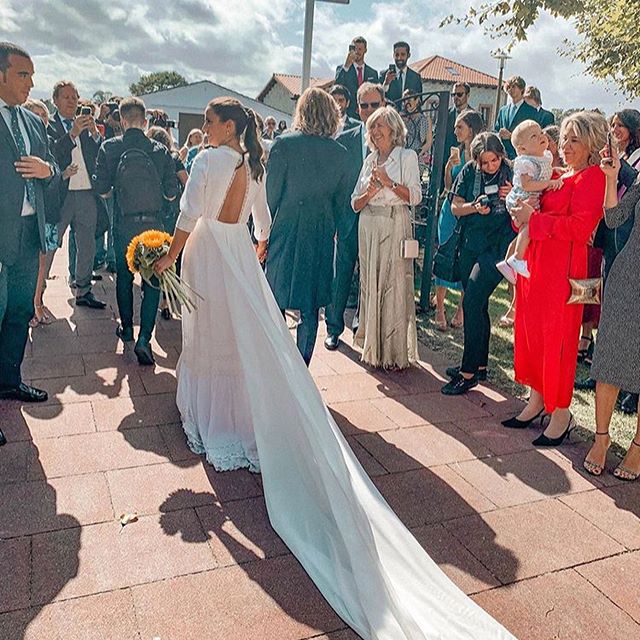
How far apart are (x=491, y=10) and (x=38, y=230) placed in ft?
26.9

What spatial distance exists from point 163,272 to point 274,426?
1220 millimetres

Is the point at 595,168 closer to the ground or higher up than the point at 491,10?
closer to the ground

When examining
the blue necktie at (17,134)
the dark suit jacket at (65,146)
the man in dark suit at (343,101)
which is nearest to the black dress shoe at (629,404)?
the man in dark suit at (343,101)

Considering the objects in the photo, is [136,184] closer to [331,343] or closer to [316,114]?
[316,114]

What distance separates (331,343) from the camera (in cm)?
605

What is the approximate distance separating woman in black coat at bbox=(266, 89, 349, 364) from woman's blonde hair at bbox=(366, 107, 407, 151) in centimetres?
40

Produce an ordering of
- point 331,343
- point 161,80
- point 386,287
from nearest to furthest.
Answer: point 386,287
point 331,343
point 161,80

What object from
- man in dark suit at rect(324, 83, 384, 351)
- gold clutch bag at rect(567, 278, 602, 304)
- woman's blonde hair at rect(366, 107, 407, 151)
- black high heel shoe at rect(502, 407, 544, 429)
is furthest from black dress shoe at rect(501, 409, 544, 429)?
woman's blonde hair at rect(366, 107, 407, 151)

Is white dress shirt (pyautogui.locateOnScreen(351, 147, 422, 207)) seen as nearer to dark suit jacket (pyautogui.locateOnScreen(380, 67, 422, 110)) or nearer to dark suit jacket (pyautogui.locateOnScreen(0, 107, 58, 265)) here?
dark suit jacket (pyautogui.locateOnScreen(0, 107, 58, 265))

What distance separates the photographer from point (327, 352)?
595 cm

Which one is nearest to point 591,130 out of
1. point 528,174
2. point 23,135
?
point 528,174

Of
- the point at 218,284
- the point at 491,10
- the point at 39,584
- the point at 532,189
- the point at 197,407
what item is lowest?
the point at 39,584

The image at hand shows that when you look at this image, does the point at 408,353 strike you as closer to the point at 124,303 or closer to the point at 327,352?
the point at 327,352

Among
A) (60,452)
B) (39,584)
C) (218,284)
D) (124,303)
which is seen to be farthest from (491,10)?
(39,584)
